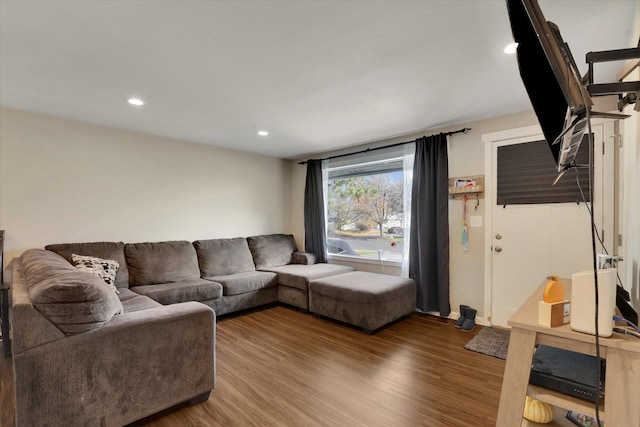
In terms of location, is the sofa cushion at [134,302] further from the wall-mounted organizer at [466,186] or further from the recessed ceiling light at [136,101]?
the wall-mounted organizer at [466,186]

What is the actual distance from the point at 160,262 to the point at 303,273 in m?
1.74

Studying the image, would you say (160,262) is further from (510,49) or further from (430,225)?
(510,49)

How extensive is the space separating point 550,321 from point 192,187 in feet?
13.6

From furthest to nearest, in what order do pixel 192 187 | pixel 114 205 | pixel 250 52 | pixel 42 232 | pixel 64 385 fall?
1. pixel 192 187
2. pixel 114 205
3. pixel 42 232
4. pixel 250 52
5. pixel 64 385

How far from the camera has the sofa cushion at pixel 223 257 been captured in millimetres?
Answer: 3902

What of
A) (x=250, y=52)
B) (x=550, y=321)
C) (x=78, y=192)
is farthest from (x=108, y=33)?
(x=550, y=321)

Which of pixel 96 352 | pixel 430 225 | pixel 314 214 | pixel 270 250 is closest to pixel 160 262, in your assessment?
pixel 270 250

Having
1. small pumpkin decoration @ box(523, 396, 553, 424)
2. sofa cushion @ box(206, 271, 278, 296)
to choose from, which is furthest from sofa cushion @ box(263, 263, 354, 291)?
small pumpkin decoration @ box(523, 396, 553, 424)

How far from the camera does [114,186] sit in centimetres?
350

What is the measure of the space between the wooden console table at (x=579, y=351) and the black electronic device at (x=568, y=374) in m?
0.02

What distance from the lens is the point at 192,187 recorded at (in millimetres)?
4160

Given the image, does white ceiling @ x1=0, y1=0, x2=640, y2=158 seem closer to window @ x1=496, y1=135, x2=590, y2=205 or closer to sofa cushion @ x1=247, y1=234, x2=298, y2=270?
window @ x1=496, y1=135, x2=590, y2=205

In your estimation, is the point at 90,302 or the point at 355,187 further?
the point at 355,187

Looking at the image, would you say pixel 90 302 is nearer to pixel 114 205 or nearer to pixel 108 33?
pixel 108 33
